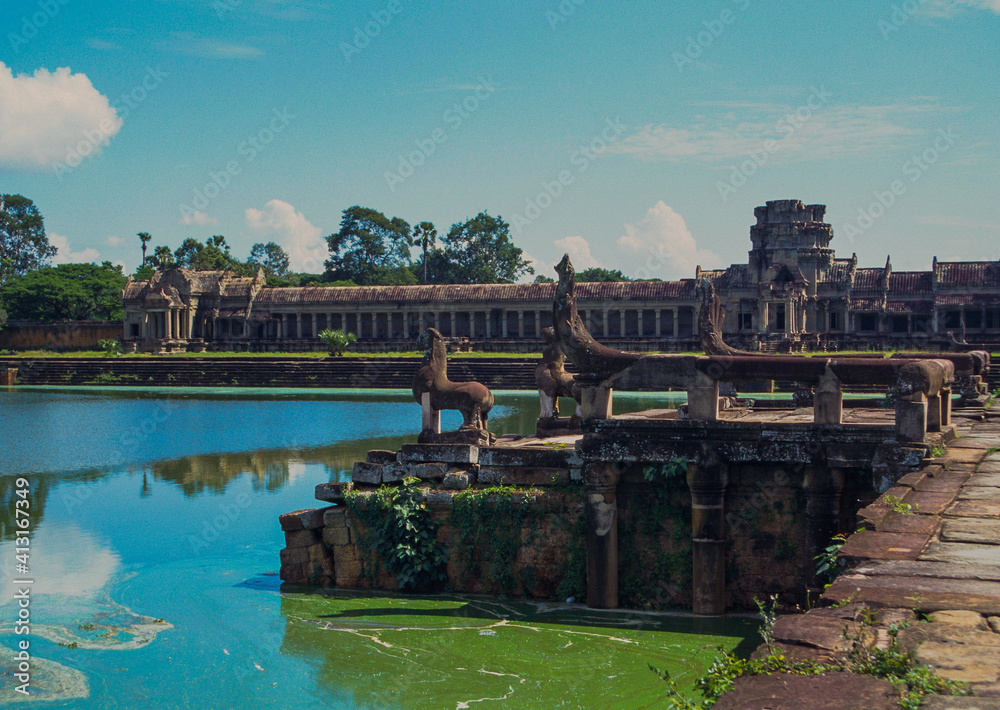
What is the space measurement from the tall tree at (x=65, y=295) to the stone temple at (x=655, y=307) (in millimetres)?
8918

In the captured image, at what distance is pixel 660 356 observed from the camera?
10.0m

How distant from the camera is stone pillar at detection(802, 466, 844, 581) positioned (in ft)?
30.2

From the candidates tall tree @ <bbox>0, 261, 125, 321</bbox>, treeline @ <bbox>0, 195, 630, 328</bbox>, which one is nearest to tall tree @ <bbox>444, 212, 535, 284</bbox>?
treeline @ <bbox>0, 195, 630, 328</bbox>

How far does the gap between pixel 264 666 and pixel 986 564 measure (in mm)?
6398

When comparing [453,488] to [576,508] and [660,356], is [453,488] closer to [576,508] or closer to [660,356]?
[576,508]

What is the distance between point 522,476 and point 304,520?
2.67 meters

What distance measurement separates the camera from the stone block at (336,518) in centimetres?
1112

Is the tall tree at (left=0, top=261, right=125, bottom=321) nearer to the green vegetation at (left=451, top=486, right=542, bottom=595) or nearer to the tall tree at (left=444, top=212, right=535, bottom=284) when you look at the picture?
the tall tree at (left=444, top=212, right=535, bottom=284)

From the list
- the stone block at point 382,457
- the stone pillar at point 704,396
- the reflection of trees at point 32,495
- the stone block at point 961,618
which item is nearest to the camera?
the stone block at point 961,618

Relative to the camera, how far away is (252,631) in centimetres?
1003

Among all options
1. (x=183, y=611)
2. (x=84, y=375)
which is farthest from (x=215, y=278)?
(x=183, y=611)

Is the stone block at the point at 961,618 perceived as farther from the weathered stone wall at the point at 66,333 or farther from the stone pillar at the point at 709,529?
the weathered stone wall at the point at 66,333

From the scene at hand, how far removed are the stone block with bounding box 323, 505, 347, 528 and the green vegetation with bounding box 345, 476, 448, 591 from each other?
0.88 ft

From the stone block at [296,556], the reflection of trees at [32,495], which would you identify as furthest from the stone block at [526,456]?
the reflection of trees at [32,495]
